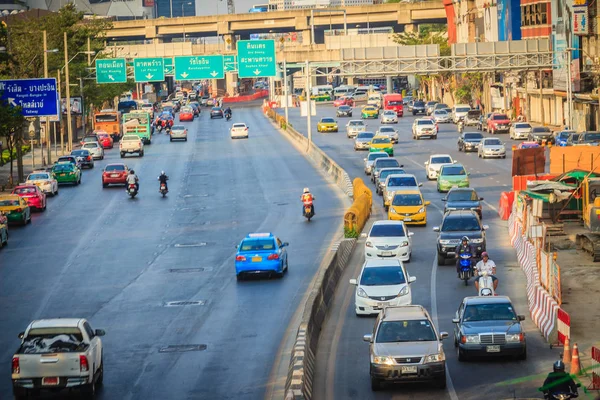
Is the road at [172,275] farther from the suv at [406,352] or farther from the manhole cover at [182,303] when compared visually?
the suv at [406,352]

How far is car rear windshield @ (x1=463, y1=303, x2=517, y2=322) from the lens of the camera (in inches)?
971

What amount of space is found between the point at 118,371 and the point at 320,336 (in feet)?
17.2

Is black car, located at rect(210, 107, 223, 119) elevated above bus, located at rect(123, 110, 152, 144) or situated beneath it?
elevated above

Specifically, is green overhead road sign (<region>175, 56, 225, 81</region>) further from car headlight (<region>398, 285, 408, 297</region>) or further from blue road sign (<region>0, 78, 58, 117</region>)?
car headlight (<region>398, 285, 408, 297</region>)

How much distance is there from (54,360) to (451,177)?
1503 inches

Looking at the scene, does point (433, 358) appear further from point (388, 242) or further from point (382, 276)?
point (388, 242)

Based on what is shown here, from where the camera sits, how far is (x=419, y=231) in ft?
153

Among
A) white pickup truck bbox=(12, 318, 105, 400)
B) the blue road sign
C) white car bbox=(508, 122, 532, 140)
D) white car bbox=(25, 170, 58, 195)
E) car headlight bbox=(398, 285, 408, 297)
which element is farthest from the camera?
white car bbox=(508, 122, 532, 140)

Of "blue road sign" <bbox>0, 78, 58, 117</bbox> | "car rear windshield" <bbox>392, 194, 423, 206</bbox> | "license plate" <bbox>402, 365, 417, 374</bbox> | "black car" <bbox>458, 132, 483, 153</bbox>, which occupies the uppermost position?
"blue road sign" <bbox>0, 78, 58, 117</bbox>

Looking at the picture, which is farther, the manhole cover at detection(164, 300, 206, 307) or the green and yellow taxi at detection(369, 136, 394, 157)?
the green and yellow taxi at detection(369, 136, 394, 157)

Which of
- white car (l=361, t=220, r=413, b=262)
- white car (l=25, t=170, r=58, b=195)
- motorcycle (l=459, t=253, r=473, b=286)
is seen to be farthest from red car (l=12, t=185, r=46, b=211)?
motorcycle (l=459, t=253, r=473, b=286)

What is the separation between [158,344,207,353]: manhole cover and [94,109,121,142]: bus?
84.0 meters

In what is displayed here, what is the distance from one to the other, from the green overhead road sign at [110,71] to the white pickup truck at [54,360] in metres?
82.5

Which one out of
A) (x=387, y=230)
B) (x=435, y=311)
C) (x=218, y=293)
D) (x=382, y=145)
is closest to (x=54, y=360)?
(x=435, y=311)
